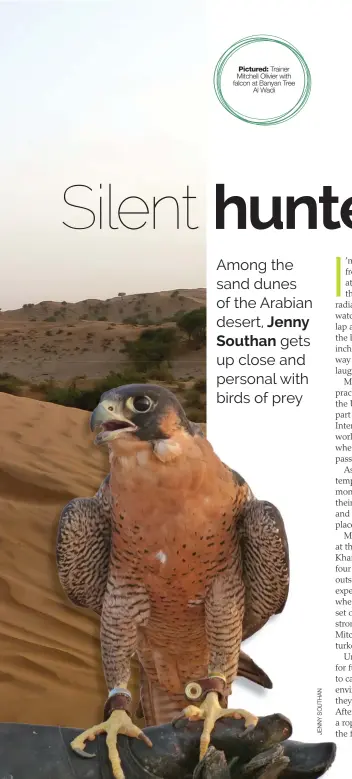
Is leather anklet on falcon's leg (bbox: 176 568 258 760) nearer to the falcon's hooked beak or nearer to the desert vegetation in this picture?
the falcon's hooked beak

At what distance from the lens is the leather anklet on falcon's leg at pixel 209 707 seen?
2.32 meters

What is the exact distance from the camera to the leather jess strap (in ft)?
7.88

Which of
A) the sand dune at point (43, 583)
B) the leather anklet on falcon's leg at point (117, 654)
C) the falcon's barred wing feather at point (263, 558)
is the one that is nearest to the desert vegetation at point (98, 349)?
the sand dune at point (43, 583)

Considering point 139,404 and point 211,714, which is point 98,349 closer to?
point 139,404

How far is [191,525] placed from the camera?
227 cm

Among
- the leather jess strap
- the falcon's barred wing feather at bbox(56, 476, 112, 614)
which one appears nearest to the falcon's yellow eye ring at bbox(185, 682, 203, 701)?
the leather jess strap

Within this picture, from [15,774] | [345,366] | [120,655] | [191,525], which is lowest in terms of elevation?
[15,774]

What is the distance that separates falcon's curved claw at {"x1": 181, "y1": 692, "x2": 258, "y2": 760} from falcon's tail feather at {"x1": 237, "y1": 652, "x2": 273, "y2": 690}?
23 centimetres

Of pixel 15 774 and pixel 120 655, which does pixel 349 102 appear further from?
pixel 15 774

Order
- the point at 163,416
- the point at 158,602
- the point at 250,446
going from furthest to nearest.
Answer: the point at 250,446 → the point at 158,602 → the point at 163,416

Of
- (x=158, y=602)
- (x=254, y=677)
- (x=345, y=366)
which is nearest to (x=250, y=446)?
(x=345, y=366)

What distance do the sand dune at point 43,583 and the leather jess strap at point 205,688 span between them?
41 centimetres

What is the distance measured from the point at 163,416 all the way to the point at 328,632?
1.04 metres

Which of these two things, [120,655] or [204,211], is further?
[204,211]
